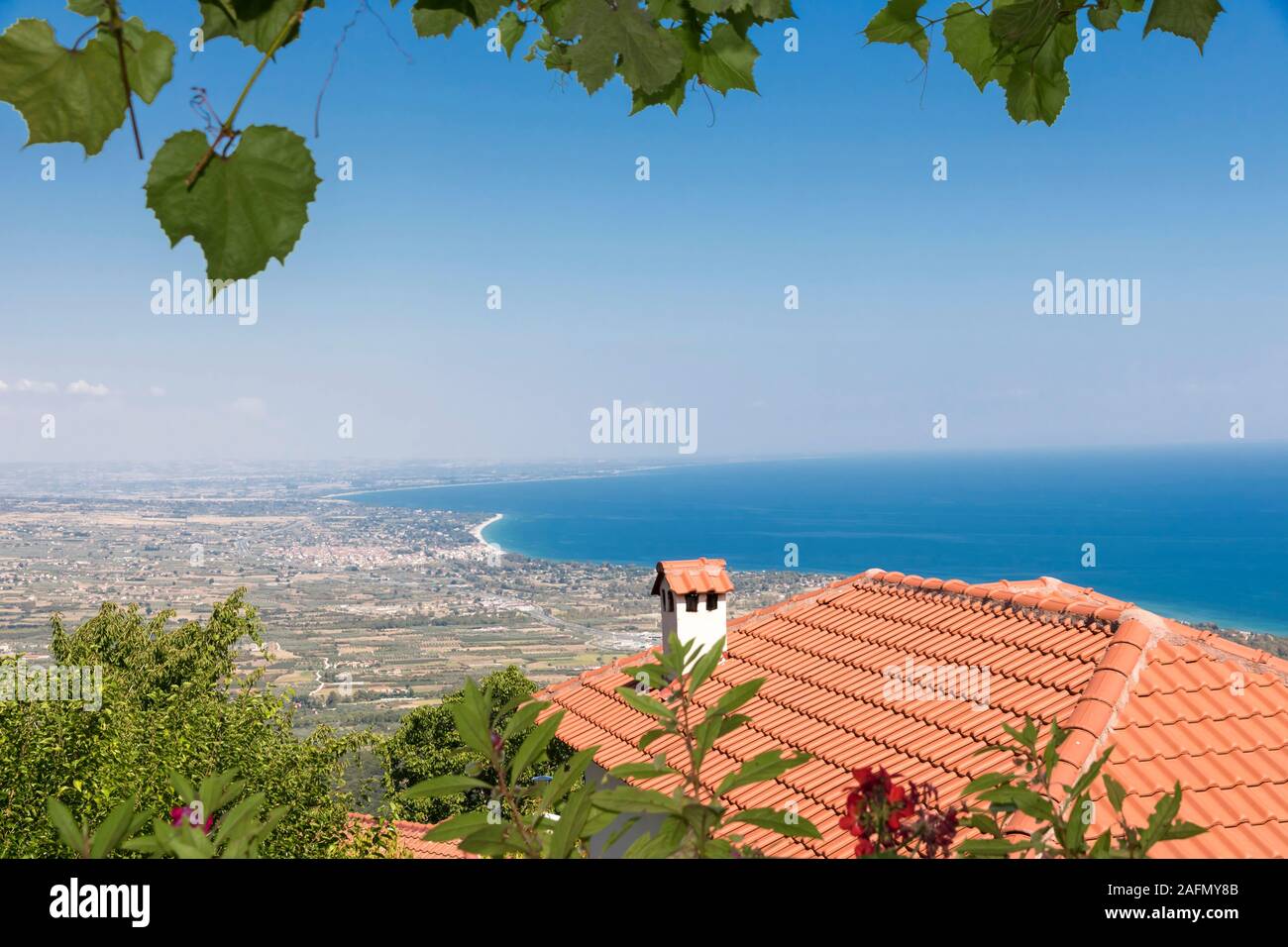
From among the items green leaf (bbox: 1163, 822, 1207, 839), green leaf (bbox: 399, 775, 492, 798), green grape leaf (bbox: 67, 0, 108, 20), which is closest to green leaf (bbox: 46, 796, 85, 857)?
green leaf (bbox: 399, 775, 492, 798)

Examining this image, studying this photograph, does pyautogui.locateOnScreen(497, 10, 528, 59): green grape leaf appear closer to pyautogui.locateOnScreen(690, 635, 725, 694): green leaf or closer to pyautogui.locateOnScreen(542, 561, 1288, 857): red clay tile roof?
pyautogui.locateOnScreen(690, 635, 725, 694): green leaf

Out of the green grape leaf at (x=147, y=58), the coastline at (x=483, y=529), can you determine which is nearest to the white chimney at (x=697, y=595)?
the green grape leaf at (x=147, y=58)

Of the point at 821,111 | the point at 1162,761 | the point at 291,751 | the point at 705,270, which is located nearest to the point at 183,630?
A: the point at 291,751

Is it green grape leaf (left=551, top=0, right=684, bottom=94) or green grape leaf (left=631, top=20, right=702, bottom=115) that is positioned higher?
green grape leaf (left=631, top=20, right=702, bottom=115)

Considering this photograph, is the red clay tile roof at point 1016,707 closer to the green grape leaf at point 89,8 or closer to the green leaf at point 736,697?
the green leaf at point 736,697

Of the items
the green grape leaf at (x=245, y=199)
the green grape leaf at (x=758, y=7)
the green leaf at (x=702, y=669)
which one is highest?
the green grape leaf at (x=758, y=7)

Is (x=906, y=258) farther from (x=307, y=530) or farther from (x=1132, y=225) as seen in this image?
(x=307, y=530)

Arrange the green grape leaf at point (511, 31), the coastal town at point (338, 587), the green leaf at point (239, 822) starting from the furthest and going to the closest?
the coastal town at point (338, 587)
the green grape leaf at point (511, 31)
the green leaf at point (239, 822)
